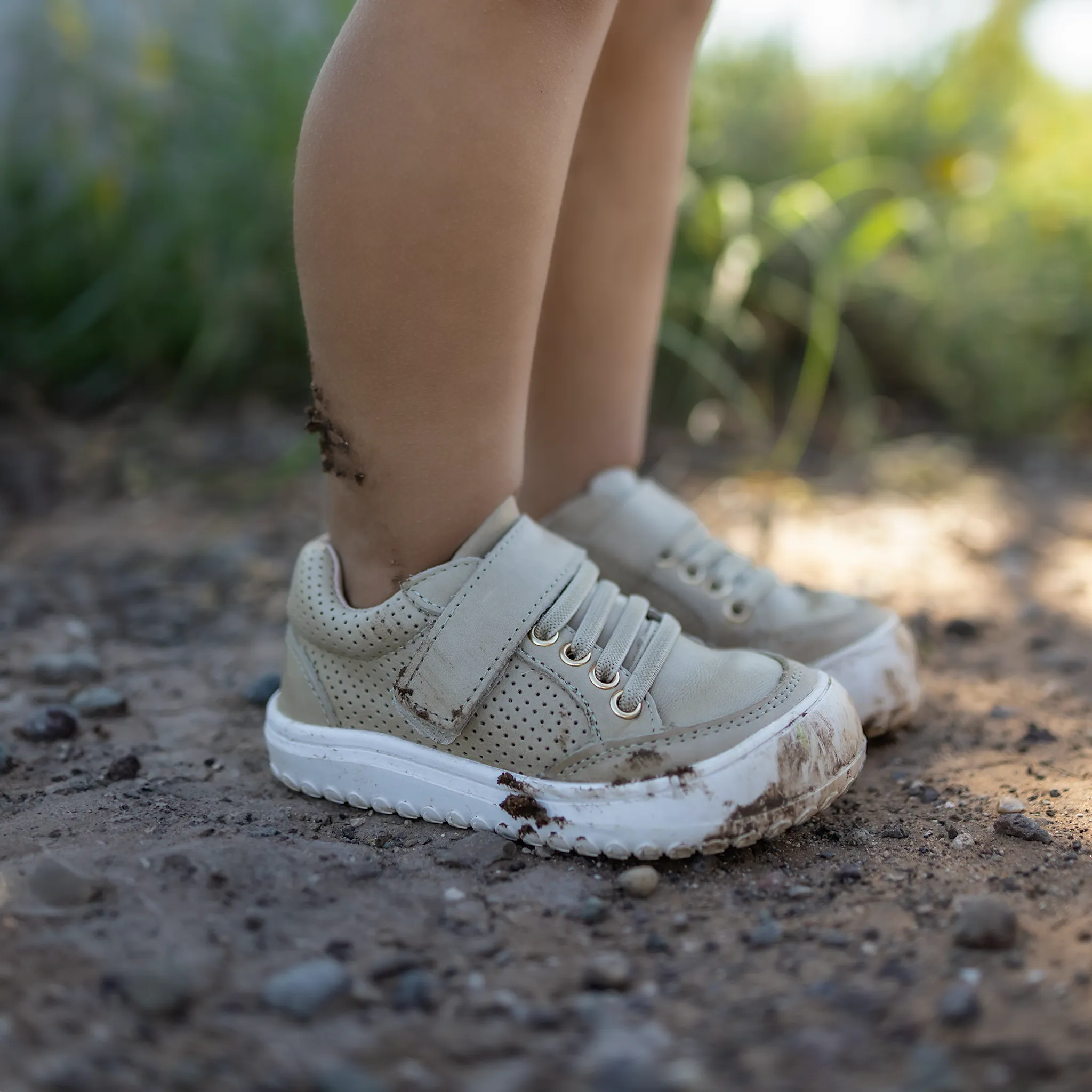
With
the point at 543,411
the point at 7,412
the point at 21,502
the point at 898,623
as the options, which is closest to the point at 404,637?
the point at 543,411

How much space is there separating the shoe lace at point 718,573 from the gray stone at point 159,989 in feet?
2.27

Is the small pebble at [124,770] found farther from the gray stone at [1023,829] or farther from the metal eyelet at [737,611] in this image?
the gray stone at [1023,829]

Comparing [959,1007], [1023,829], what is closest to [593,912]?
[959,1007]

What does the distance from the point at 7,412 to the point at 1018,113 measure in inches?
114

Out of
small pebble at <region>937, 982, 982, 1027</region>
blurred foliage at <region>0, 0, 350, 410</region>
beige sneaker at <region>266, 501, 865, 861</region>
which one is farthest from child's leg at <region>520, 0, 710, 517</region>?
blurred foliage at <region>0, 0, 350, 410</region>

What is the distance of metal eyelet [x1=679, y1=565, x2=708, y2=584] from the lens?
1269 mm

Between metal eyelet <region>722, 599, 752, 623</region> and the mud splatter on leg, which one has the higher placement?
the mud splatter on leg

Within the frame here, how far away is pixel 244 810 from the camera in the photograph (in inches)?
42.3

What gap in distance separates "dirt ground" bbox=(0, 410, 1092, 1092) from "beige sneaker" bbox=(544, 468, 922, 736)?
0.09 metres

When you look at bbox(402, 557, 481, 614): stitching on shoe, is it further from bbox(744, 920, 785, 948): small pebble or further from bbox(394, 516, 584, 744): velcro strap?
bbox(744, 920, 785, 948): small pebble

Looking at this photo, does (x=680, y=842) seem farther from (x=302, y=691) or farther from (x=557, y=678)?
(x=302, y=691)

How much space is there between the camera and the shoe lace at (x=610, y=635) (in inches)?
39.4

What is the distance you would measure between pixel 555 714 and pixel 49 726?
2.09 feet

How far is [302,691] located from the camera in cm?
109
